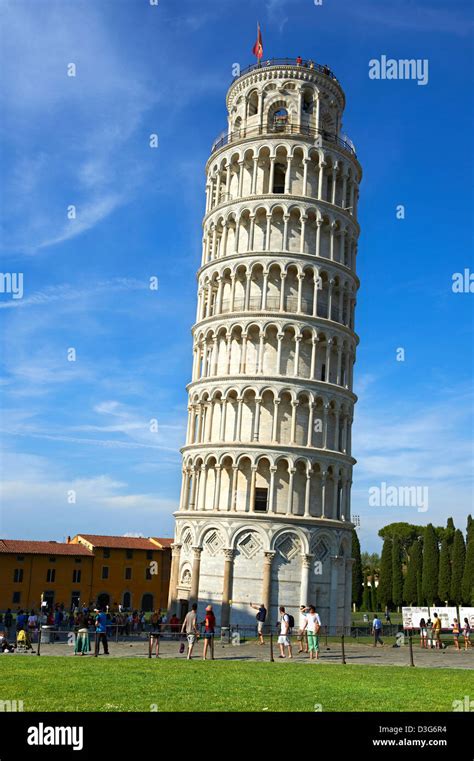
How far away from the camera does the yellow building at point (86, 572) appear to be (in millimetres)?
81500

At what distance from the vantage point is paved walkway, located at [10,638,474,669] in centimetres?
2680

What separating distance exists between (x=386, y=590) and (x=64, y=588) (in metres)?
43.1

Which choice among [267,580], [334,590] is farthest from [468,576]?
[267,580]

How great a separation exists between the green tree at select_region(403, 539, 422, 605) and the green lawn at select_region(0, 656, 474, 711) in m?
72.1

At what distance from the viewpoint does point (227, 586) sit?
4644 cm

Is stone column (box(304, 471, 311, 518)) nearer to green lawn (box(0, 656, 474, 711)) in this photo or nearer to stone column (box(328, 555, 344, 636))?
stone column (box(328, 555, 344, 636))

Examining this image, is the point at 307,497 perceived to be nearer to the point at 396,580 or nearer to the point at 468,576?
the point at 468,576

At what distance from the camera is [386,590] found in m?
96.8

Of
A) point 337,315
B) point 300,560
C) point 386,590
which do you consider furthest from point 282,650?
point 386,590

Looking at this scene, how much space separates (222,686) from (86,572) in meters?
71.9

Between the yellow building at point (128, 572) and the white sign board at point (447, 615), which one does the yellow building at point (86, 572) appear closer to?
the yellow building at point (128, 572)

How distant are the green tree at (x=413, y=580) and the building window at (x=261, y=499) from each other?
5156 cm
